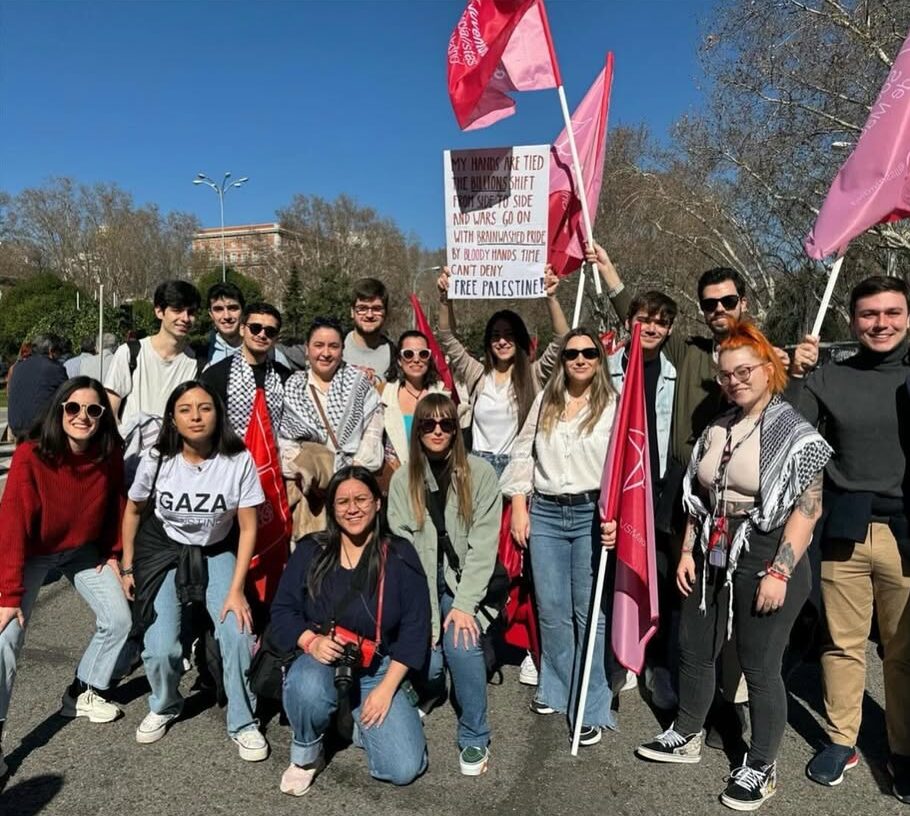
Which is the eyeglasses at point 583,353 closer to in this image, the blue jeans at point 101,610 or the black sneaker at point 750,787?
the black sneaker at point 750,787

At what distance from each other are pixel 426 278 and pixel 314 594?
63403 mm

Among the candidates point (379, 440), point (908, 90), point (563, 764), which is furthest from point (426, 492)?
point (908, 90)

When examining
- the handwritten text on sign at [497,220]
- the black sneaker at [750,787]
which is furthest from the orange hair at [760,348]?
the black sneaker at [750,787]

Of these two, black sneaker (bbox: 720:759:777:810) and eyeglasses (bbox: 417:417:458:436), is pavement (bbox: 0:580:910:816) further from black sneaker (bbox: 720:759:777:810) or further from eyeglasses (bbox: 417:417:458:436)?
eyeglasses (bbox: 417:417:458:436)

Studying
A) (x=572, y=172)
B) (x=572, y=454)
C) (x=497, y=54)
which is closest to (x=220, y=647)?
(x=572, y=454)

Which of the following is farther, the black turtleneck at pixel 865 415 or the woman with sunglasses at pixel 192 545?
the woman with sunglasses at pixel 192 545

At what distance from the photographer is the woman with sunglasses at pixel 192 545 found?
132 inches

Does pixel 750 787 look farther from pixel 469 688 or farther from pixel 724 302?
pixel 724 302

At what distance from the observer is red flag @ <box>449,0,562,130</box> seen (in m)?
4.31

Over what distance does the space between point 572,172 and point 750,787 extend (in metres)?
3.58

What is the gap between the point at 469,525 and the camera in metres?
3.45

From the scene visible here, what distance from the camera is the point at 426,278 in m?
65.3

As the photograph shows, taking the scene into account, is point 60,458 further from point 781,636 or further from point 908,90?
point 908,90

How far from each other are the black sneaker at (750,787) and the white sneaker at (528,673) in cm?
127
